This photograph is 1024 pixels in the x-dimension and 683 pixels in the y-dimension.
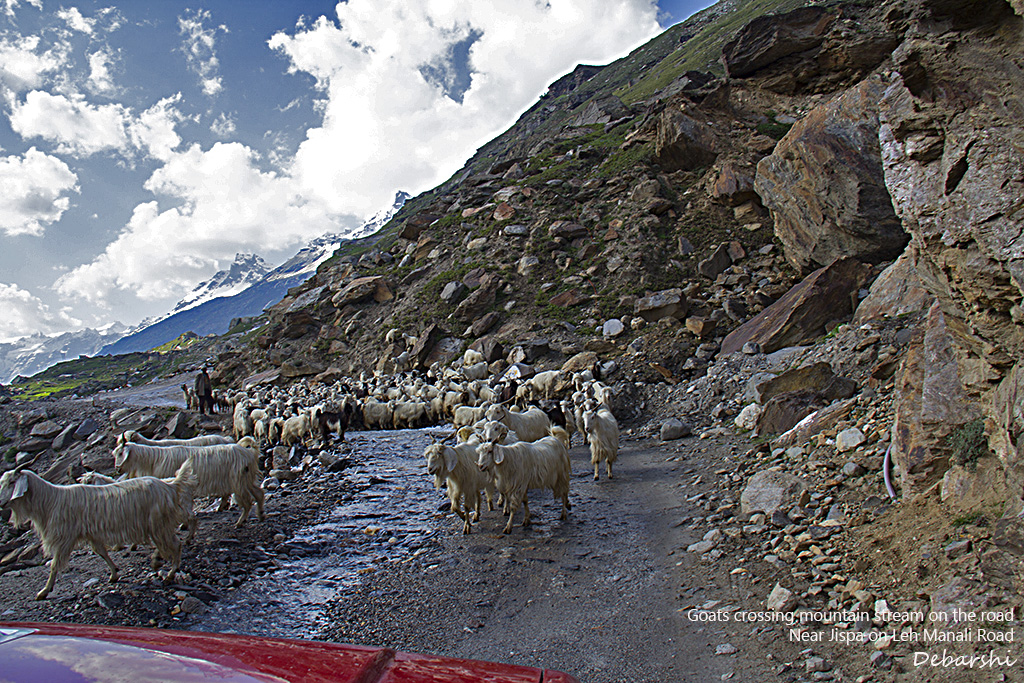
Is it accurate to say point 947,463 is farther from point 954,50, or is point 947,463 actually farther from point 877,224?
point 877,224

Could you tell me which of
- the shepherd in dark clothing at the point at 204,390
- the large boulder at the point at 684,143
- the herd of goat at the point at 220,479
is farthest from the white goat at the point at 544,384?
the large boulder at the point at 684,143

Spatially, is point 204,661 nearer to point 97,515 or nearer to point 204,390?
point 97,515

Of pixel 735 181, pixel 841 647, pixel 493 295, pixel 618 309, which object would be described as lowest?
pixel 841 647

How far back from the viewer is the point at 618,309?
23.7 metres

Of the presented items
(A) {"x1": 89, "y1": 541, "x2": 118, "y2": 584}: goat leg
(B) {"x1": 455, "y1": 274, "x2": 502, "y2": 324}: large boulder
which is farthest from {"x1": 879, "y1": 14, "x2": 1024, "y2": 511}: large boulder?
(B) {"x1": 455, "y1": 274, "x2": 502, "y2": 324}: large boulder

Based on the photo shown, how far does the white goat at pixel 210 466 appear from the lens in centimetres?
975

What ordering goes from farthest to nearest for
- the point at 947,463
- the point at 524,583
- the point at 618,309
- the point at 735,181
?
the point at 735,181
the point at 618,309
the point at 524,583
the point at 947,463

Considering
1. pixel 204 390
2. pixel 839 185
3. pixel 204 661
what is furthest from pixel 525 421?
pixel 204 390

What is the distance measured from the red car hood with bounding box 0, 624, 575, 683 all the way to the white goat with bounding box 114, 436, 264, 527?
826cm

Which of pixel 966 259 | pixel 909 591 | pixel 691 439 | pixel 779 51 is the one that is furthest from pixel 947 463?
pixel 779 51

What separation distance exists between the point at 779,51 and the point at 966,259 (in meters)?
32.2

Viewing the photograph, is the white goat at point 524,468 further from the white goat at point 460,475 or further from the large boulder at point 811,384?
the large boulder at point 811,384

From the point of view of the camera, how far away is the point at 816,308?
638 inches

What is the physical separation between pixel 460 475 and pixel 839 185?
54.5 ft
